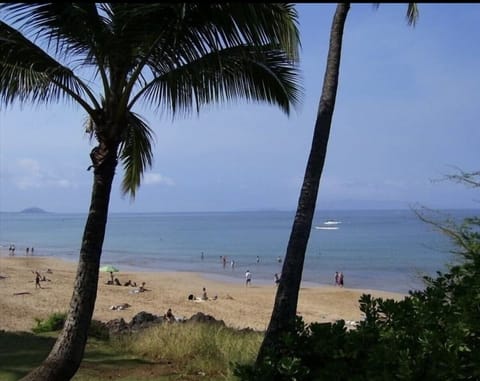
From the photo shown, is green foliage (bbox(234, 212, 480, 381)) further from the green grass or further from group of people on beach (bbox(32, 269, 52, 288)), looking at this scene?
group of people on beach (bbox(32, 269, 52, 288))

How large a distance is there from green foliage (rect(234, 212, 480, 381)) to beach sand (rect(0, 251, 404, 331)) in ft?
43.3

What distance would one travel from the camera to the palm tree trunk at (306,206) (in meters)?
4.96

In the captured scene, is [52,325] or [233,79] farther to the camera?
[52,325]

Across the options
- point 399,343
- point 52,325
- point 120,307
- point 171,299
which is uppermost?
point 399,343

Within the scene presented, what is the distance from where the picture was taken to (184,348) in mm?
8344

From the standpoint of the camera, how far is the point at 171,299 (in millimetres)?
28016

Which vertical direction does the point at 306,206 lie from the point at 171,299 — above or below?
above

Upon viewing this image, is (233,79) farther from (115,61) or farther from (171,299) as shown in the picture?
(171,299)

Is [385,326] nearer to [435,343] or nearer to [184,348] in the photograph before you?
[435,343]

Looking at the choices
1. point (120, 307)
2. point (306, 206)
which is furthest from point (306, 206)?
point (120, 307)

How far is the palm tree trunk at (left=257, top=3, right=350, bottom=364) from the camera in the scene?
16.3 ft

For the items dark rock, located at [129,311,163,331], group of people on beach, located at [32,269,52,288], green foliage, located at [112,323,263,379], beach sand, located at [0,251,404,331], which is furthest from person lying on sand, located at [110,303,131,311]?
green foliage, located at [112,323,263,379]

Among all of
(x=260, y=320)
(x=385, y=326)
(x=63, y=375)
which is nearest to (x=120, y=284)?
(x=260, y=320)

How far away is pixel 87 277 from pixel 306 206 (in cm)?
232
